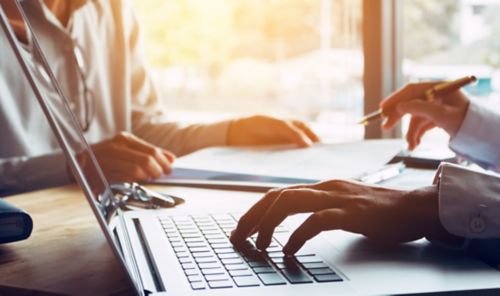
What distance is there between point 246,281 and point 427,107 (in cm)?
85

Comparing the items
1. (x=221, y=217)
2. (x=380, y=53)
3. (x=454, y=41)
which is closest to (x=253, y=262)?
(x=221, y=217)

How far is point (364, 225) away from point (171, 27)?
4079 mm

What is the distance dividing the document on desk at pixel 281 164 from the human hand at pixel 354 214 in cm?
36

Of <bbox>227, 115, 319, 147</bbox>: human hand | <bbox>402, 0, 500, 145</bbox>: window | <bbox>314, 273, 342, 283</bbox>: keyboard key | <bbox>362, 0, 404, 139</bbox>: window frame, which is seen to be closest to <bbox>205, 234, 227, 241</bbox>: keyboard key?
<bbox>314, 273, 342, 283</bbox>: keyboard key

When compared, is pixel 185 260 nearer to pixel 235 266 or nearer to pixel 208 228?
pixel 235 266

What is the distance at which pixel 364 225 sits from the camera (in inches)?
32.3

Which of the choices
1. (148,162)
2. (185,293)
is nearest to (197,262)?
(185,293)

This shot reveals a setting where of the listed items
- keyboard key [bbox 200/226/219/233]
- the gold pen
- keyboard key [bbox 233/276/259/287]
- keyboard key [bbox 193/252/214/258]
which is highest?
the gold pen

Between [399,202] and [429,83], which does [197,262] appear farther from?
[429,83]

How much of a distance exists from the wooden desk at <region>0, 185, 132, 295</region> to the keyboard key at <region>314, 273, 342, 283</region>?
194mm

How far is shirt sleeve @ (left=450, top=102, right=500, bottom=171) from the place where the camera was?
4.43ft

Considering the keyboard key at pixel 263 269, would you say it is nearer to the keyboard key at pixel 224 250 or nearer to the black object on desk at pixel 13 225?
the keyboard key at pixel 224 250

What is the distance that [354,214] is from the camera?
2.68 feet

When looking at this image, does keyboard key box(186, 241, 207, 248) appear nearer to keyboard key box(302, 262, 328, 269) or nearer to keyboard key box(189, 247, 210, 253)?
keyboard key box(189, 247, 210, 253)
